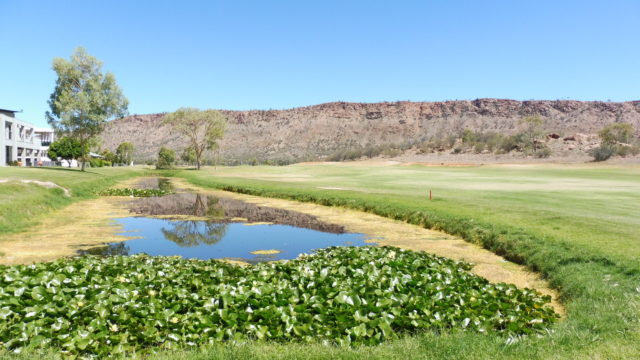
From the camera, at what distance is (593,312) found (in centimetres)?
881

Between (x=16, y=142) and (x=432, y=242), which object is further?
(x=16, y=142)

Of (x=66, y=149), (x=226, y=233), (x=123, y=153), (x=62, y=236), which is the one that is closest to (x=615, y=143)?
(x=226, y=233)

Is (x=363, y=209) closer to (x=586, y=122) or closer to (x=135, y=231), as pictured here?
(x=135, y=231)

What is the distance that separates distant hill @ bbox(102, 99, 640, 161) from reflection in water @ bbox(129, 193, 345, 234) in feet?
338

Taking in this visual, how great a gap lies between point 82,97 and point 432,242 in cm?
5771

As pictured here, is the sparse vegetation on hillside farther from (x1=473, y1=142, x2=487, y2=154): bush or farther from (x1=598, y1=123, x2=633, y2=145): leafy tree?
(x1=473, y1=142, x2=487, y2=154): bush

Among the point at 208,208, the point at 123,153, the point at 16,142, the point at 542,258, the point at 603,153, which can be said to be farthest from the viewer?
the point at 123,153

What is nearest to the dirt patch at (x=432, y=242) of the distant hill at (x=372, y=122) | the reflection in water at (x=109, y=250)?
the reflection in water at (x=109, y=250)

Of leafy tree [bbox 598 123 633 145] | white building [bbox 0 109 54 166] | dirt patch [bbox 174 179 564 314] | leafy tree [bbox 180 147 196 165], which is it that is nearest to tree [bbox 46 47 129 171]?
white building [bbox 0 109 54 166]

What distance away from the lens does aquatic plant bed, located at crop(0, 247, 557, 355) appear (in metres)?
7.84

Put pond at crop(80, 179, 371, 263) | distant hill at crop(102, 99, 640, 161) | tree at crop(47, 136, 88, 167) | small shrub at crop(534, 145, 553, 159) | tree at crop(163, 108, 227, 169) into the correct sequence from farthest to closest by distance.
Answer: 1. distant hill at crop(102, 99, 640, 161)
2. tree at crop(47, 136, 88, 167)
3. tree at crop(163, 108, 227, 169)
4. small shrub at crop(534, 145, 553, 159)
5. pond at crop(80, 179, 371, 263)

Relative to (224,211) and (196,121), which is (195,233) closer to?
(224,211)

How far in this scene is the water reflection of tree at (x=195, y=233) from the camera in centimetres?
1895

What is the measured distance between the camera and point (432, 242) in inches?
716
